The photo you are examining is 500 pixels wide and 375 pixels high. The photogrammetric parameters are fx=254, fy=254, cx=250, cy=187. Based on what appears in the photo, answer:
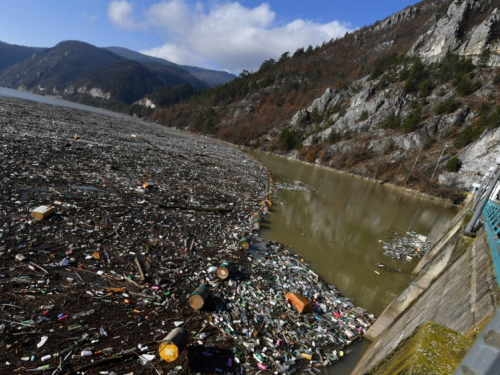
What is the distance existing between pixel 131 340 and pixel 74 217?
506 cm

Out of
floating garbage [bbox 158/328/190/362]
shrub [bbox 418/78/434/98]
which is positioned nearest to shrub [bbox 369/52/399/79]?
shrub [bbox 418/78/434/98]

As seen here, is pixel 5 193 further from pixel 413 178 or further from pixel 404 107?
pixel 404 107

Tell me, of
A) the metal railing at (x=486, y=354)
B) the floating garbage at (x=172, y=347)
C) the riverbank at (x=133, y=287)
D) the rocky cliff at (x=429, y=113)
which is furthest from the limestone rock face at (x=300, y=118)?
the metal railing at (x=486, y=354)

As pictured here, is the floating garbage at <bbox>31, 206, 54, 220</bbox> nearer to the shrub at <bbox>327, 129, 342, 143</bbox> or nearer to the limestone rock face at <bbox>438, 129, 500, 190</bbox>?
the limestone rock face at <bbox>438, 129, 500, 190</bbox>

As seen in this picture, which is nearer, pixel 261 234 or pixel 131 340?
pixel 131 340

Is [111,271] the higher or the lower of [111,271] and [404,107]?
the lower

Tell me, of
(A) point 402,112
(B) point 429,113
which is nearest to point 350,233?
(B) point 429,113

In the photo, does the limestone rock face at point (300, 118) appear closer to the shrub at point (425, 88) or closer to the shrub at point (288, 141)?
the shrub at point (288, 141)

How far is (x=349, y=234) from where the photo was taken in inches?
570

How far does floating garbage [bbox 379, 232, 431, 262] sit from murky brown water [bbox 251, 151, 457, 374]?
398 mm

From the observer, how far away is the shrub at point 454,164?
35.6 metres

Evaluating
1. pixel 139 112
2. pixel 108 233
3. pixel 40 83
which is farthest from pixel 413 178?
pixel 40 83

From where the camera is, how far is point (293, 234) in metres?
12.4

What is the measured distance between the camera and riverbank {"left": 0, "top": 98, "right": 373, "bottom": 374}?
4535 mm
